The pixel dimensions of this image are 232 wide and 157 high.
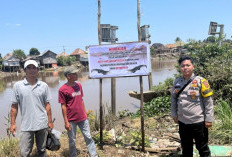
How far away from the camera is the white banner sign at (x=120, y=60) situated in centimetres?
360

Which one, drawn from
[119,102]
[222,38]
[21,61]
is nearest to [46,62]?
[21,61]

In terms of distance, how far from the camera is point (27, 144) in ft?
9.27

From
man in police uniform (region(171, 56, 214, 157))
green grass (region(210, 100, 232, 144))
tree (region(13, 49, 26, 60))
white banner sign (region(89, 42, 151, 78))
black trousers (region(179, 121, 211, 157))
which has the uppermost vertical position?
tree (region(13, 49, 26, 60))

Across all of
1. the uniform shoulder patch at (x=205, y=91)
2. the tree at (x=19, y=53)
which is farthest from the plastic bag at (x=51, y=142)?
the tree at (x=19, y=53)

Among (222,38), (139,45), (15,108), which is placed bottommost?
(15,108)

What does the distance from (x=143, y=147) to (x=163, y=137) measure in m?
0.90

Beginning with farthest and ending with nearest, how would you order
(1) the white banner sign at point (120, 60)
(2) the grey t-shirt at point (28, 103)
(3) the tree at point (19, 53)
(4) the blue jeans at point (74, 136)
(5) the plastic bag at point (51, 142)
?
1. (3) the tree at point (19, 53)
2. (1) the white banner sign at point (120, 60)
3. (4) the blue jeans at point (74, 136)
4. (5) the plastic bag at point (51, 142)
5. (2) the grey t-shirt at point (28, 103)

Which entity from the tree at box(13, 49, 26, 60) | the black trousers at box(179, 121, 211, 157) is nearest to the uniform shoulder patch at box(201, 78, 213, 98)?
the black trousers at box(179, 121, 211, 157)

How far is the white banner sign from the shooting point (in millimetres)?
3604

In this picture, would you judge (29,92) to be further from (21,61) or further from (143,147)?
(21,61)

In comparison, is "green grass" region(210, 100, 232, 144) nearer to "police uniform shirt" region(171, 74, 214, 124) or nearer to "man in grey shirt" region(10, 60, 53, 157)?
"police uniform shirt" region(171, 74, 214, 124)

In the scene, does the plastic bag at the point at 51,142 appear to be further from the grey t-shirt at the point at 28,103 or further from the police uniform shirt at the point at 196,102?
the police uniform shirt at the point at 196,102

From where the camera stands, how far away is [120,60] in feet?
12.2

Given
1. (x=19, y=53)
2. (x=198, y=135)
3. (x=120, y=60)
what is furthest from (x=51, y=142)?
(x=19, y=53)
